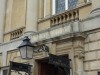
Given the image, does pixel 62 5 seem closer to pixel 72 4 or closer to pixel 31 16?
pixel 72 4

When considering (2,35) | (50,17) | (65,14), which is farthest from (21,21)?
(65,14)

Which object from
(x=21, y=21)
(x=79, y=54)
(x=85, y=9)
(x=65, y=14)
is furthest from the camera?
(x=21, y=21)

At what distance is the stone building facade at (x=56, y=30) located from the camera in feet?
32.4

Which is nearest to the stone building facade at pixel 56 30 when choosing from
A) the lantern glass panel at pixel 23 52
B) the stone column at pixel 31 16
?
the stone column at pixel 31 16

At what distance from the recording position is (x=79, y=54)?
9.94m

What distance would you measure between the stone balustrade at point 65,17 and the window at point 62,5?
2.04 ft

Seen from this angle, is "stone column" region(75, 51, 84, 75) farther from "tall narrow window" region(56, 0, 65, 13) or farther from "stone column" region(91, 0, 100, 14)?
"tall narrow window" region(56, 0, 65, 13)

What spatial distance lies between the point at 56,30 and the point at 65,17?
3.18 ft

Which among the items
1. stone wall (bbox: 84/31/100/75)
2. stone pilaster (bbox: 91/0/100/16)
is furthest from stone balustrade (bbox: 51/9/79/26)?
stone wall (bbox: 84/31/100/75)

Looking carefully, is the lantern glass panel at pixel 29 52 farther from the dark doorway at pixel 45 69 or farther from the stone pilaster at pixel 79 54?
the dark doorway at pixel 45 69

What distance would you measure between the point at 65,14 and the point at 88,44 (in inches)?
86.3

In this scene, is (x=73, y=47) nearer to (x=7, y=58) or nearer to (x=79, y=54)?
(x=79, y=54)

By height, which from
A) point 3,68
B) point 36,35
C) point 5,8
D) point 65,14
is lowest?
point 3,68

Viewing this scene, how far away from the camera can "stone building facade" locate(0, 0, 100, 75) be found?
9.88 meters
